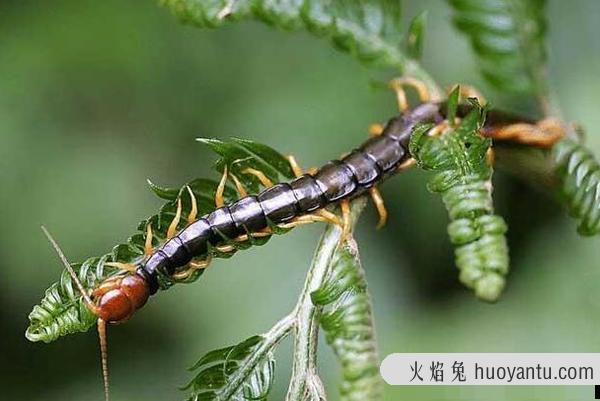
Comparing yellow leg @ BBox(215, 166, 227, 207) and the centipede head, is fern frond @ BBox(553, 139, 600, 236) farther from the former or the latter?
the centipede head

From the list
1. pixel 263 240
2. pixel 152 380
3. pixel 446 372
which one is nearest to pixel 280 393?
pixel 152 380

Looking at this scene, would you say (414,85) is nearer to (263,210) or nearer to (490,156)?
(490,156)

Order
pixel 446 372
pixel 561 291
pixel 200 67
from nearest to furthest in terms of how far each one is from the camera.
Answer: pixel 446 372 → pixel 561 291 → pixel 200 67

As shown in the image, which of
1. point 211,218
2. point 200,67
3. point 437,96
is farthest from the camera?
point 200,67

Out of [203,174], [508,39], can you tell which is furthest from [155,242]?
[203,174]

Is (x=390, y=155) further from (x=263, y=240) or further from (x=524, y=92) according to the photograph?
(x=524, y=92)

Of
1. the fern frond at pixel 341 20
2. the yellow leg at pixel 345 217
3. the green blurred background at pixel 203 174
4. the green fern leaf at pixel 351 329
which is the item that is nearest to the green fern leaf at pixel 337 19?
the fern frond at pixel 341 20
